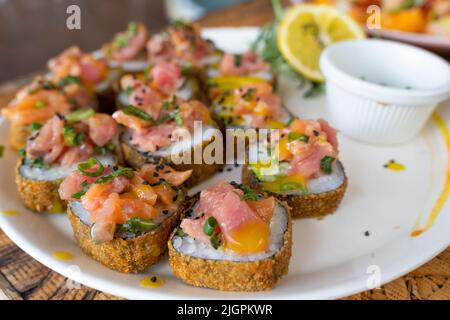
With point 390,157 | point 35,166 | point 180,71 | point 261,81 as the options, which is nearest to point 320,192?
point 390,157

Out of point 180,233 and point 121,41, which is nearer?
point 180,233

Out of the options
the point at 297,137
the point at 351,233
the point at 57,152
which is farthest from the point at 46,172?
the point at 351,233

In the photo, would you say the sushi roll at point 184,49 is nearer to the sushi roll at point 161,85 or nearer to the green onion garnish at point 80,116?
the sushi roll at point 161,85

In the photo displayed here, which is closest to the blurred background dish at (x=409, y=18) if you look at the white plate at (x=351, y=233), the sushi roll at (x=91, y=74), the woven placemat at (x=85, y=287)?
the white plate at (x=351, y=233)

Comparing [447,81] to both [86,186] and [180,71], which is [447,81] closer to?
[180,71]

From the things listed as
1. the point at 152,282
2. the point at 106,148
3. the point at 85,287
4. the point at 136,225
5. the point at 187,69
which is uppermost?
the point at 187,69

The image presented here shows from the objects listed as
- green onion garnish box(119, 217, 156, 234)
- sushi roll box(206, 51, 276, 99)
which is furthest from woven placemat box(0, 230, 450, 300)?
Answer: sushi roll box(206, 51, 276, 99)

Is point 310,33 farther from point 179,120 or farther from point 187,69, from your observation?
point 179,120

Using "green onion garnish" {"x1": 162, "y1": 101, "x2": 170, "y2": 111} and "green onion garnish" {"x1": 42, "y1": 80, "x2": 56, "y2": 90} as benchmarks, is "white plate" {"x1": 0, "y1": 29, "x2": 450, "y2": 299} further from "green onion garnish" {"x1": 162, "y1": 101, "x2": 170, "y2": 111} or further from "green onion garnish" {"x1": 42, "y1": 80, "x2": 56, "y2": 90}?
"green onion garnish" {"x1": 162, "y1": 101, "x2": 170, "y2": 111}
